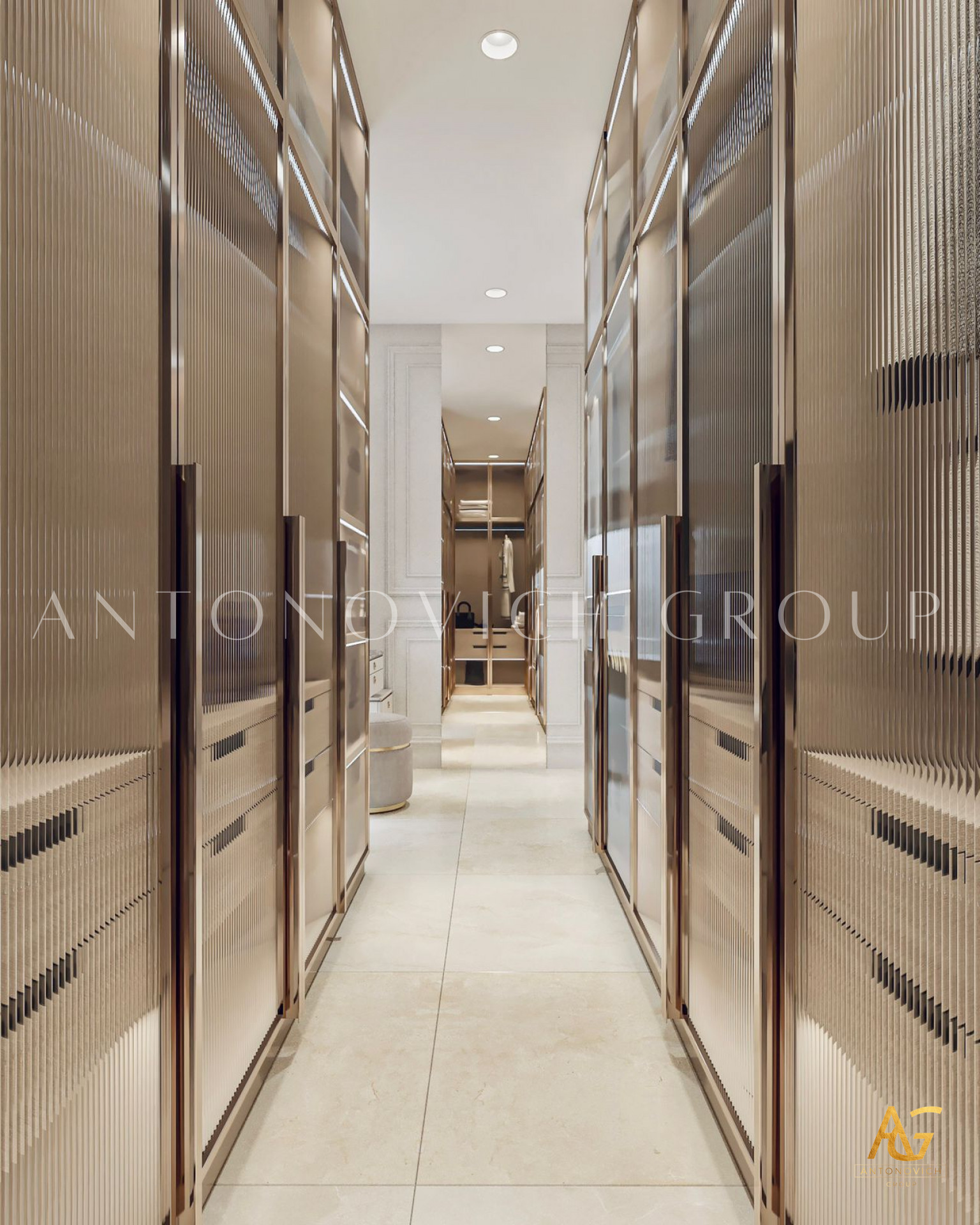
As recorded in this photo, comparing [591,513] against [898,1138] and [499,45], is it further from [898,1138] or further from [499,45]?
[898,1138]

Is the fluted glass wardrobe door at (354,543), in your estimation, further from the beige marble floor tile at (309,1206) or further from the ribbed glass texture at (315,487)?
the beige marble floor tile at (309,1206)

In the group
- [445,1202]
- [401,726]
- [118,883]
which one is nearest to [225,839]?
[118,883]

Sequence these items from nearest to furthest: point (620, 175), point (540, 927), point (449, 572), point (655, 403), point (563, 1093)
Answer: point (563, 1093) < point (655, 403) < point (540, 927) < point (620, 175) < point (449, 572)

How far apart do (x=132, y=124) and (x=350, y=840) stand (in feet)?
7.60

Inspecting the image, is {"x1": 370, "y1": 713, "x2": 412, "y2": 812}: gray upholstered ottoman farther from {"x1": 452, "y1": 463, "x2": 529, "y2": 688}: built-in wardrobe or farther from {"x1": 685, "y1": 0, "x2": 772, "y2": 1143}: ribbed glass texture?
{"x1": 452, "y1": 463, "x2": 529, "y2": 688}: built-in wardrobe

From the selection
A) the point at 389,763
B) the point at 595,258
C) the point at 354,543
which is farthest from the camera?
the point at 389,763

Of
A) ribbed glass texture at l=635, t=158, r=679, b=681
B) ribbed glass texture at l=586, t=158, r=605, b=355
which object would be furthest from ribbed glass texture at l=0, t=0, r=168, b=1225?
ribbed glass texture at l=586, t=158, r=605, b=355

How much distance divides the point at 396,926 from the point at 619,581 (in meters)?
1.44

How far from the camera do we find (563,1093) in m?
1.73

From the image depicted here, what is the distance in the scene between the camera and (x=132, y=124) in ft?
3.76

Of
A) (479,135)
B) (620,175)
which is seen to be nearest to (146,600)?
(620,175)

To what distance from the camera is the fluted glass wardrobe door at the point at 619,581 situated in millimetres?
2650

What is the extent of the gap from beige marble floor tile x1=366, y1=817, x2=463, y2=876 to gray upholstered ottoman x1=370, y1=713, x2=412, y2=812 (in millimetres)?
114

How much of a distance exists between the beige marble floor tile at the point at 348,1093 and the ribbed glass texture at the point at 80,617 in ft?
1.16
